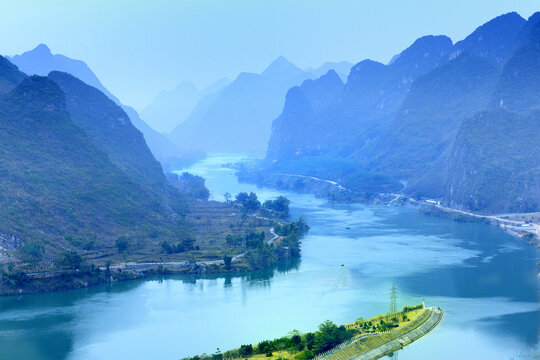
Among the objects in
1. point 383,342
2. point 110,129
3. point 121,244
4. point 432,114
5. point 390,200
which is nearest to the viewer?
point 383,342

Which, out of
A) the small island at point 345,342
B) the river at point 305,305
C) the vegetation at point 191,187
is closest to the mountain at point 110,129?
the vegetation at point 191,187

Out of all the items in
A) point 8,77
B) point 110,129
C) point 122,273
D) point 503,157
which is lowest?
point 122,273

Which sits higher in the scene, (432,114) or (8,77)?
(432,114)

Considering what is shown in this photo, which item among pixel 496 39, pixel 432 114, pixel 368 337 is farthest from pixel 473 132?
pixel 368 337

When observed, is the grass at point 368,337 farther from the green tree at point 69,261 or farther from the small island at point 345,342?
the green tree at point 69,261

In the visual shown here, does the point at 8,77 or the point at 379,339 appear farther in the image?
the point at 8,77

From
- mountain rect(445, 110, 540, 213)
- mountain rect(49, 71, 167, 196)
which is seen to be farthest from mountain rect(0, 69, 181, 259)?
mountain rect(445, 110, 540, 213)

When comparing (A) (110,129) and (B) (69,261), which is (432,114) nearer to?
(A) (110,129)
